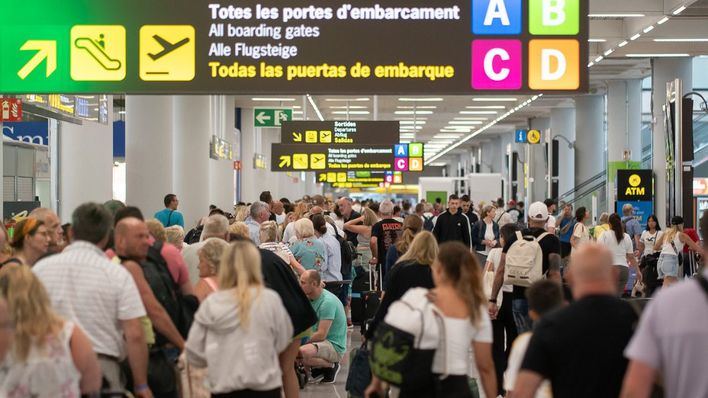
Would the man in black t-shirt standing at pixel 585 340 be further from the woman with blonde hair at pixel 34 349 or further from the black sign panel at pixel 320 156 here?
the black sign panel at pixel 320 156

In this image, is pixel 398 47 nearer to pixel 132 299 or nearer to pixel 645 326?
pixel 132 299

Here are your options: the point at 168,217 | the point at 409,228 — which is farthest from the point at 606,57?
the point at 409,228

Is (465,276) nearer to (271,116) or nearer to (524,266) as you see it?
(524,266)

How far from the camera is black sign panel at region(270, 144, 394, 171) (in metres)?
26.8

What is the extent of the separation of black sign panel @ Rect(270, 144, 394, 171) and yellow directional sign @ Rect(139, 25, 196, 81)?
55.9ft

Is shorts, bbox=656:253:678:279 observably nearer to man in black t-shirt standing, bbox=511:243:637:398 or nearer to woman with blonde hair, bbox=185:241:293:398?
woman with blonde hair, bbox=185:241:293:398

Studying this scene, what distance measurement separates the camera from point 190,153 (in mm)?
23234

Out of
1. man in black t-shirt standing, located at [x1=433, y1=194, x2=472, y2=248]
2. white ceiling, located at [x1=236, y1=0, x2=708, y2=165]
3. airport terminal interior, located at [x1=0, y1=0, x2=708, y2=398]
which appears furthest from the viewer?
white ceiling, located at [x1=236, y1=0, x2=708, y2=165]

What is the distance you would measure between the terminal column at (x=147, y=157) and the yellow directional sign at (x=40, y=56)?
24.8ft

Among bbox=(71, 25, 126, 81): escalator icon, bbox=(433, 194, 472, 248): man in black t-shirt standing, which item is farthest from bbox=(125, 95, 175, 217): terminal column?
bbox=(71, 25, 126, 81): escalator icon

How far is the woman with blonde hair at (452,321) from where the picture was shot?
5.62m

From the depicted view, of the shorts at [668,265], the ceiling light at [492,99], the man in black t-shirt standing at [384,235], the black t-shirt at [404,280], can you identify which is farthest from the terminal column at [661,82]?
the black t-shirt at [404,280]

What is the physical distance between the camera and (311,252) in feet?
43.3

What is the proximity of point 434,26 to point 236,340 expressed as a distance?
449 cm
